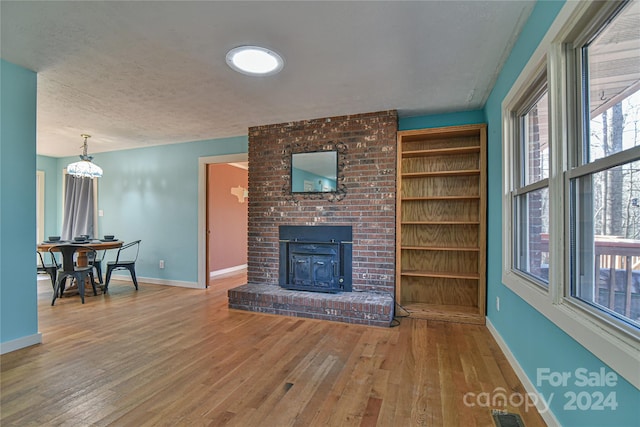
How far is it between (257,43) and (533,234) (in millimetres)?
2317

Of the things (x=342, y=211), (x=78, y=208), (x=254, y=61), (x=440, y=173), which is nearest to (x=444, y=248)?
(x=440, y=173)

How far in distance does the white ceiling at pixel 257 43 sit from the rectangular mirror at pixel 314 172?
1.65 ft

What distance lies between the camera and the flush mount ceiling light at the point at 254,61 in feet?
7.19

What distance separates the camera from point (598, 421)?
1123 mm

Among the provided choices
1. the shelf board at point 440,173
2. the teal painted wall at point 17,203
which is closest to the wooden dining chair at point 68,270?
the teal painted wall at point 17,203

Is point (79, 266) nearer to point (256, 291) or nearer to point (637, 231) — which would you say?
point (256, 291)

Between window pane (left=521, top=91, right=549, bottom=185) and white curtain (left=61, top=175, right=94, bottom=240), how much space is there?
674 cm

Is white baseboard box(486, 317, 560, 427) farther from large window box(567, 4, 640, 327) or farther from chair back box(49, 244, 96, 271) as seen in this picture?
chair back box(49, 244, 96, 271)

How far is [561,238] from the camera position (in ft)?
4.57

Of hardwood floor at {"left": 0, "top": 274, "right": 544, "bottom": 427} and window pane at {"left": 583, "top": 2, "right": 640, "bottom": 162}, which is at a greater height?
window pane at {"left": 583, "top": 2, "right": 640, "bottom": 162}

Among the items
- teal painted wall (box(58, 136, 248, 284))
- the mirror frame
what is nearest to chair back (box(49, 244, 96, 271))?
teal painted wall (box(58, 136, 248, 284))

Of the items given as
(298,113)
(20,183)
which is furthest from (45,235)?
(298,113)

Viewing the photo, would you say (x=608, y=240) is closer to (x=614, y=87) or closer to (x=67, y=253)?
(x=614, y=87)

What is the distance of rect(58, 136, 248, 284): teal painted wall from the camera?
191 inches
